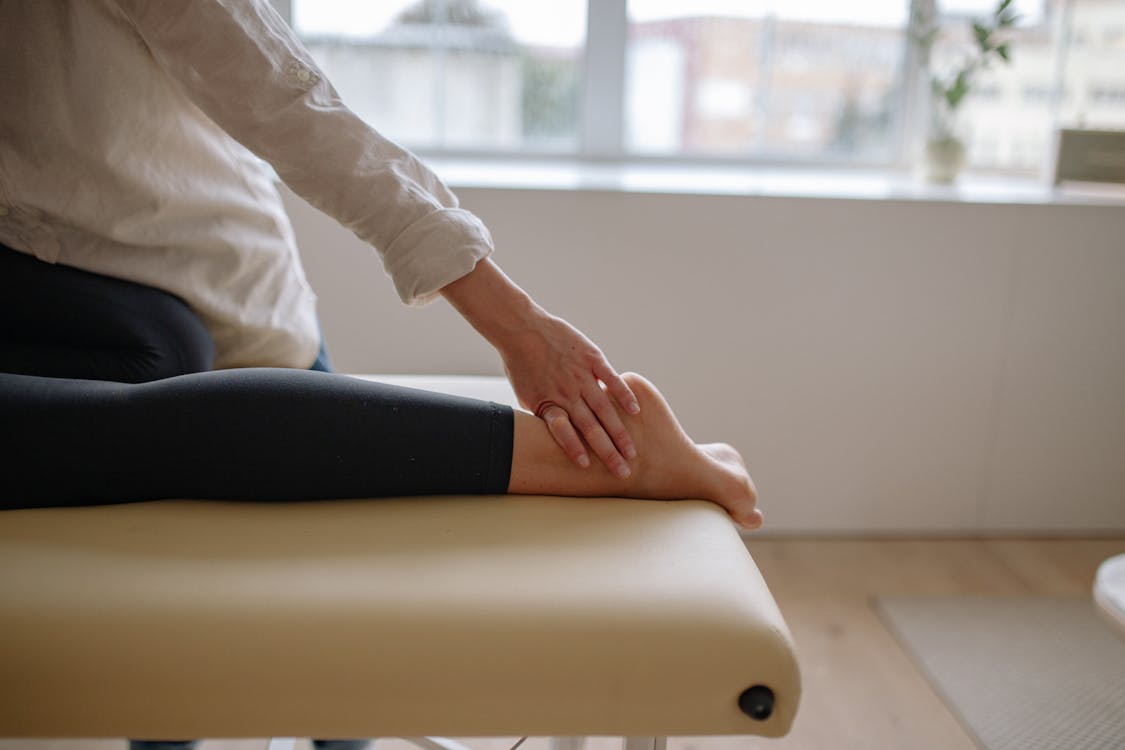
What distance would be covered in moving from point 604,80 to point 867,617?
1208 mm

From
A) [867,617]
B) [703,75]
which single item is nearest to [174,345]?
[867,617]

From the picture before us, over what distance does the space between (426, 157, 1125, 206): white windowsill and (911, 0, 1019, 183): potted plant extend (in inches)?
2.0

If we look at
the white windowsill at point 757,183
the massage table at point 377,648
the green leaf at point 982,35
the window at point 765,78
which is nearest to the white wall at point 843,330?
the white windowsill at point 757,183

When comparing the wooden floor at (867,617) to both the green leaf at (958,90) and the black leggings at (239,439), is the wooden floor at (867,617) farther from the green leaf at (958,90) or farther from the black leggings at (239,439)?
the green leaf at (958,90)

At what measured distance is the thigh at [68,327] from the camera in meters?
0.86

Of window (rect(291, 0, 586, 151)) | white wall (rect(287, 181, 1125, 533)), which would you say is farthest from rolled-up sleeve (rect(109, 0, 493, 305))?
window (rect(291, 0, 586, 151))

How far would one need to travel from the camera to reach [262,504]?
0.78m

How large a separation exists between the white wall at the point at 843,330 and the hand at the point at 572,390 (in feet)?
3.18


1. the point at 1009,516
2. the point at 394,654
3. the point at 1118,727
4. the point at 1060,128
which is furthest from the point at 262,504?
the point at 1060,128

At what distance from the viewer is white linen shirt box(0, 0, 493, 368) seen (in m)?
0.83

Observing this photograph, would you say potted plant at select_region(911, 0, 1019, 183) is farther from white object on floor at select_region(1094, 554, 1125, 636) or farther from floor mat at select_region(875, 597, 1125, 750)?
white object on floor at select_region(1094, 554, 1125, 636)

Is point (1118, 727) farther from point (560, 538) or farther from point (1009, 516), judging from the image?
point (560, 538)

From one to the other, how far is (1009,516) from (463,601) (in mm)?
1667

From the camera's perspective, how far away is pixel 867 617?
5.52ft
